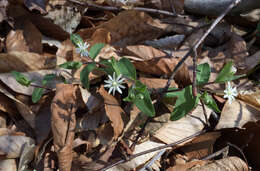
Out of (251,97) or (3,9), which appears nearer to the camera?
(251,97)

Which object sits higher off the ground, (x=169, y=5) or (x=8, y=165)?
(x=169, y=5)

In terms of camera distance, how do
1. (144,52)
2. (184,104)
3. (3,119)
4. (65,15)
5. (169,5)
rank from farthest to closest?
(169,5)
(65,15)
(144,52)
(3,119)
(184,104)

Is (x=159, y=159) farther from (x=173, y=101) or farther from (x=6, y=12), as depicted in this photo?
(x=6, y=12)

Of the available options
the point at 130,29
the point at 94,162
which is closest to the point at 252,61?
the point at 130,29

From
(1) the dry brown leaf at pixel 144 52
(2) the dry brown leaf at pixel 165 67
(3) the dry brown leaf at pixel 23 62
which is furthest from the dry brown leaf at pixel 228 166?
(3) the dry brown leaf at pixel 23 62

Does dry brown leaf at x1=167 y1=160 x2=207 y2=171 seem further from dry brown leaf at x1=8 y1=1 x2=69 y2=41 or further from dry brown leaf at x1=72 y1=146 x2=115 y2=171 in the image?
dry brown leaf at x1=8 y1=1 x2=69 y2=41

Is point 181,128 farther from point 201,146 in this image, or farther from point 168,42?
point 168,42

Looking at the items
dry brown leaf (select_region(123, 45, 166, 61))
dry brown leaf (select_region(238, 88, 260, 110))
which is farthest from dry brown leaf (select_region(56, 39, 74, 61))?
dry brown leaf (select_region(238, 88, 260, 110))
